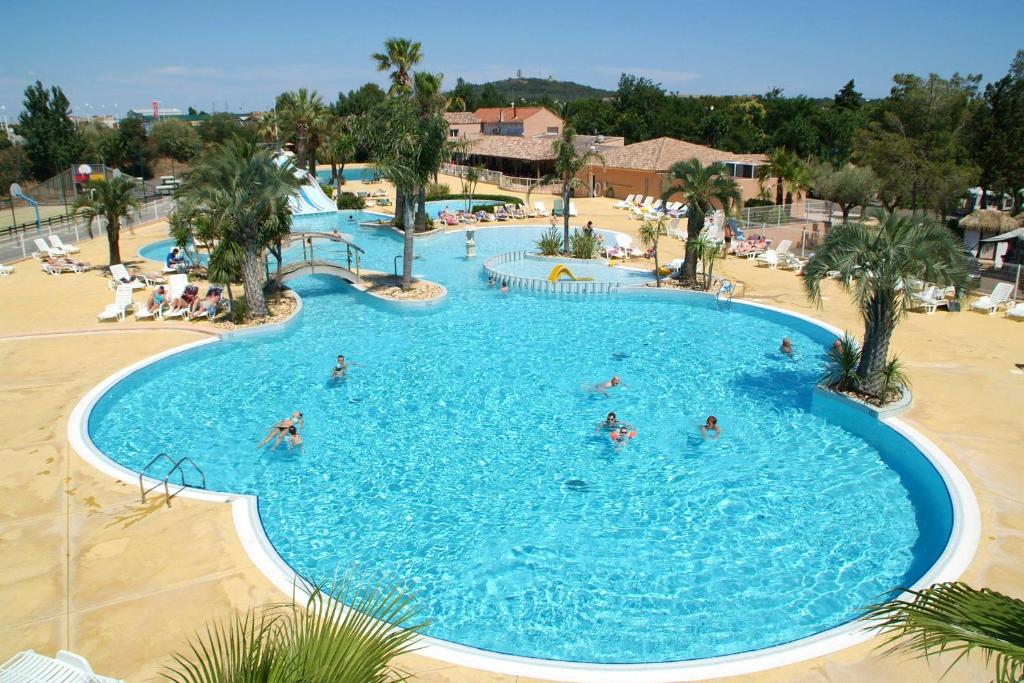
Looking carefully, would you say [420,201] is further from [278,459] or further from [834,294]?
[278,459]

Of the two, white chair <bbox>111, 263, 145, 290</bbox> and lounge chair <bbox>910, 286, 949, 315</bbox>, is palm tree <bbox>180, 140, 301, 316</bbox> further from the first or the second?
lounge chair <bbox>910, 286, 949, 315</bbox>

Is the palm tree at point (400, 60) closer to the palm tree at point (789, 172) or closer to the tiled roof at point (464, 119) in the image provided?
the palm tree at point (789, 172)

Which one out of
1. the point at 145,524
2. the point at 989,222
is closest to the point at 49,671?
the point at 145,524

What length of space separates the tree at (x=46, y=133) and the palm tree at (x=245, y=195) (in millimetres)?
49240

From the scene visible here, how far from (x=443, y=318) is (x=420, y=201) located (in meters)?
12.2

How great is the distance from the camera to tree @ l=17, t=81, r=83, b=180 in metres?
57.5

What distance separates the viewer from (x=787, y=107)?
85438 mm

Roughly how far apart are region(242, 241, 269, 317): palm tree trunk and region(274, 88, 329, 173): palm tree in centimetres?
2901

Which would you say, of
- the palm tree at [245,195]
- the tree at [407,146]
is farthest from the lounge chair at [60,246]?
the tree at [407,146]

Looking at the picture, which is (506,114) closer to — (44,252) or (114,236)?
(44,252)

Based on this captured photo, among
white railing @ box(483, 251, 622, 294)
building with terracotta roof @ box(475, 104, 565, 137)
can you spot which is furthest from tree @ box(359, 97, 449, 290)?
building with terracotta roof @ box(475, 104, 565, 137)

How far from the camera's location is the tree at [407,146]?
21.8 metres

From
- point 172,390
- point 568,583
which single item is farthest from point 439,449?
point 172,390

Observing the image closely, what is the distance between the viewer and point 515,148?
53562 mm
